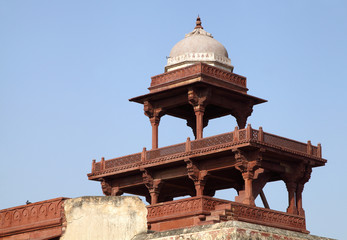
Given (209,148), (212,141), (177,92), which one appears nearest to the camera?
(209,148)

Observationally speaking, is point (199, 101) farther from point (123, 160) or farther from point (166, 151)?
point (123, 160)

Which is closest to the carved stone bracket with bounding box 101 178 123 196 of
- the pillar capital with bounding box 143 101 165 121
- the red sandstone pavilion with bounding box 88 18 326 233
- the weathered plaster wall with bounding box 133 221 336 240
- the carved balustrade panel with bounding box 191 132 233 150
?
the red sandstone pavilion with bounding box 88 18 326 233

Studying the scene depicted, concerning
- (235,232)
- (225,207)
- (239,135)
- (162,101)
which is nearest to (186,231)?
(235,232)

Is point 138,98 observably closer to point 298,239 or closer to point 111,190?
point 111,190

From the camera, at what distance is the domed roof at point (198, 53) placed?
3572 centimetres

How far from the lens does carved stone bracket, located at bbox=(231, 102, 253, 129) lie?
36250mm

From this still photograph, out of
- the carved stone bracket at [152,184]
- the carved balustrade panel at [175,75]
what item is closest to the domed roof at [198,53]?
the carved balustrade panel at [175,75]

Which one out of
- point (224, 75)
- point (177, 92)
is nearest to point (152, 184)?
point (177, 92)

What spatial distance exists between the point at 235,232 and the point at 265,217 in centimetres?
1424

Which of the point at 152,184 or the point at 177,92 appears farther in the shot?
the point at 177,92

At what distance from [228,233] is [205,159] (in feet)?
57.2

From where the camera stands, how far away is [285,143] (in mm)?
32656

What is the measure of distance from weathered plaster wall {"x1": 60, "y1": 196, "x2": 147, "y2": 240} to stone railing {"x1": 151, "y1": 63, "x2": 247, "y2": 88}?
16978mm

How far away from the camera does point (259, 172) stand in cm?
3191
